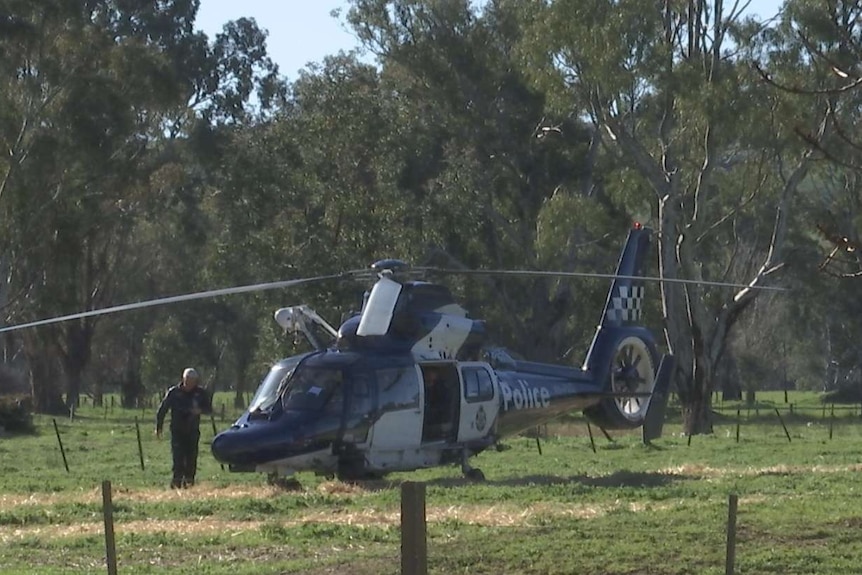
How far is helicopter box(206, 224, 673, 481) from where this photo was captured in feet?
61.2

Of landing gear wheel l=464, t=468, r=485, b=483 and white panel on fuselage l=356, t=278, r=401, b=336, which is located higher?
white panel on fuselage l=356, t=278, r=401, b=336

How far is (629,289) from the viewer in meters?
25.2

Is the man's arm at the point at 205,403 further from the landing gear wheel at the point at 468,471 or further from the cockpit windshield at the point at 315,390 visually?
the landing gear wheel at the point at 468,471

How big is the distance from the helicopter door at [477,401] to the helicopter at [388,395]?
0.01 meters

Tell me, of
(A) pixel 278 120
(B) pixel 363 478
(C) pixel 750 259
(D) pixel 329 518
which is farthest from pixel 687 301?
(D) pixel 329 518

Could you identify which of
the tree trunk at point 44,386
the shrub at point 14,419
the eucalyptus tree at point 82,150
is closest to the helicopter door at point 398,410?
the shrub at point 14,419

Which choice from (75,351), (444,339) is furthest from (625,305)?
(75,351)

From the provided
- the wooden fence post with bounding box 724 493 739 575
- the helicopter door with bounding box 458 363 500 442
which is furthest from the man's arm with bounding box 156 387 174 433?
the wooden fence post with bounding box 724 493 739 575

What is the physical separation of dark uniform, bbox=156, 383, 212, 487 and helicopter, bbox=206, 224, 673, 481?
94cm

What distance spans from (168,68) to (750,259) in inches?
824

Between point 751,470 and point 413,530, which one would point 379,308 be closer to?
point 751,470

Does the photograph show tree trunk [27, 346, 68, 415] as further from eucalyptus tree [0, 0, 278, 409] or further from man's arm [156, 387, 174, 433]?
man's arm [156, 387, 174, 433]

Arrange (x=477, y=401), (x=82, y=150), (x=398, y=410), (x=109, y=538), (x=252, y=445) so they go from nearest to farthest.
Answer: (x=109, y=538)
(x=252, y=445)
(x=398, y=410)
(x=477, y=401)
(x=82, y=150)

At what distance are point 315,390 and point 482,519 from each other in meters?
4.16
